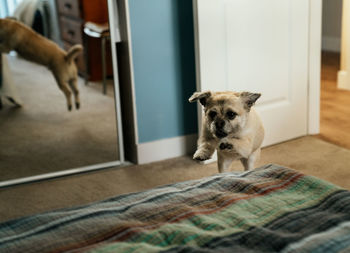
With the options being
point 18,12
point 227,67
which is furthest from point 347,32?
point 18,12

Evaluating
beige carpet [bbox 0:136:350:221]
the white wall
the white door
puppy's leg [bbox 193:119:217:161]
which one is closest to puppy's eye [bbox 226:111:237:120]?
puppy's leg [bbox 193:119:217:161]

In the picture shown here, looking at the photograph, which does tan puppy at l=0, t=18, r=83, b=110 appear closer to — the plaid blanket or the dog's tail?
the dog's tail

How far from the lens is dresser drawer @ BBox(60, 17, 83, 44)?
104 inches

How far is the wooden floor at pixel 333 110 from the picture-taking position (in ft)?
10.5

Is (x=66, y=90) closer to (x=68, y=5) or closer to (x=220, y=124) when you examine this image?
(x=68, y=5)

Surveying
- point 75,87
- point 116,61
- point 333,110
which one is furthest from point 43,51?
point 333,110

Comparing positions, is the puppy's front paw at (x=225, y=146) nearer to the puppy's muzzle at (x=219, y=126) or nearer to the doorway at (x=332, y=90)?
the puppy's muzzle at (x=219, y=126)

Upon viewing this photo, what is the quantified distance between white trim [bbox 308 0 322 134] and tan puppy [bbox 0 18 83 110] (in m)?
1.49

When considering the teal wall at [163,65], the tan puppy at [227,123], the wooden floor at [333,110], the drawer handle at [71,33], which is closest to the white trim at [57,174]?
the teal wall at [163,65]

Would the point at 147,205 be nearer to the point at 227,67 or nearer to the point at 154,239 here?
the point at 154,239

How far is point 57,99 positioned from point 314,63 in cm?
168

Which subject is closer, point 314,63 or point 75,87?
point 75,87

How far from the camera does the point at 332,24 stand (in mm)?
6043

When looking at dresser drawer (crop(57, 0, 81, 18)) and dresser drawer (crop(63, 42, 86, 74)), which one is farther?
A: dresser drawer (crop(63, 42, 86, 74))
